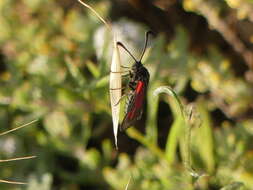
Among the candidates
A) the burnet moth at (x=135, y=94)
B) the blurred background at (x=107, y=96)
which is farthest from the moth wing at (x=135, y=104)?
the blurred background at (x=107, y=96)

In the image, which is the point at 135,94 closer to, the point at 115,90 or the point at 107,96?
the point at 115,90

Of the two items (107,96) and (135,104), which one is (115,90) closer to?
(135,104)

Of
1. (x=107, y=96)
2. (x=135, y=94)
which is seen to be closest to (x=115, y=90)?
(x=135, y=94)

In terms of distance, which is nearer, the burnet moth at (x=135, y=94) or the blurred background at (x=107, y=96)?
the burnet moth at (x=135, y=94)

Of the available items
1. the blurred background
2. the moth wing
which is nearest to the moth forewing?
the moth wing

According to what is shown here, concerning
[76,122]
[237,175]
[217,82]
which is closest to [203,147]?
[237,175]

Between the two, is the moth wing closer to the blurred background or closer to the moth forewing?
the moth forewing

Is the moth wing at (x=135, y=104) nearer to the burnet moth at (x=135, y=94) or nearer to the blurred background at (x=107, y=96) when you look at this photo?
the burnet moth at (x=135, y=94)

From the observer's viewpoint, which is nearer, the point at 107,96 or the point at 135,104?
the point at 135,104
